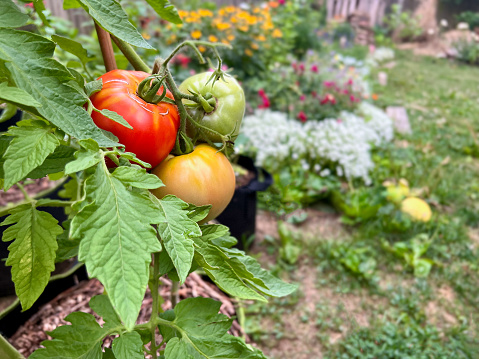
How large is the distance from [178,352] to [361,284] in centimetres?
182

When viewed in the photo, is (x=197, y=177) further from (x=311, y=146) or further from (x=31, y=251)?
(x=311, y=146)

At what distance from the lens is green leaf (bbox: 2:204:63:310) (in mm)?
552

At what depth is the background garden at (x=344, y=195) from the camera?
1871mm

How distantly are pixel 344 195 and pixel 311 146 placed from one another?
0.51m

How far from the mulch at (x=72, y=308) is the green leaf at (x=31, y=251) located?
0.64m

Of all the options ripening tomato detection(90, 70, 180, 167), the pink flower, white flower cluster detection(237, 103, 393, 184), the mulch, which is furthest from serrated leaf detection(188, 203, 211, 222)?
the pink flower

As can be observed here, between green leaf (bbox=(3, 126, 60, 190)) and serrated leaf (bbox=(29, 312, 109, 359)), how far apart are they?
0.98 feet

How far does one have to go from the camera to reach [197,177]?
0.65 meters

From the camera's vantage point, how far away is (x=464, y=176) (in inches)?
131

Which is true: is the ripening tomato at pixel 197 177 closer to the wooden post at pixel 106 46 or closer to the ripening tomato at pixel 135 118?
the ripening tomato at pixel 135 118

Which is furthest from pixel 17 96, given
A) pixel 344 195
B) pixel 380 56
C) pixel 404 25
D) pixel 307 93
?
pixel 404 25

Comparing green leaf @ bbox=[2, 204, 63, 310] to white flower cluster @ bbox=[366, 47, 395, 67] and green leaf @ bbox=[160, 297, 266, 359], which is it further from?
white flower cluster @ bbox=[366, 47, 395, 67]

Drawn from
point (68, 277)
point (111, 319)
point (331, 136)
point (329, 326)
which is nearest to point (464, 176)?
point (331, 136)

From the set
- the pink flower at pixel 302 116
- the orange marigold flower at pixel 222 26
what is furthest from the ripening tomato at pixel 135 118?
the orange marigold flower at pixel 222 26
